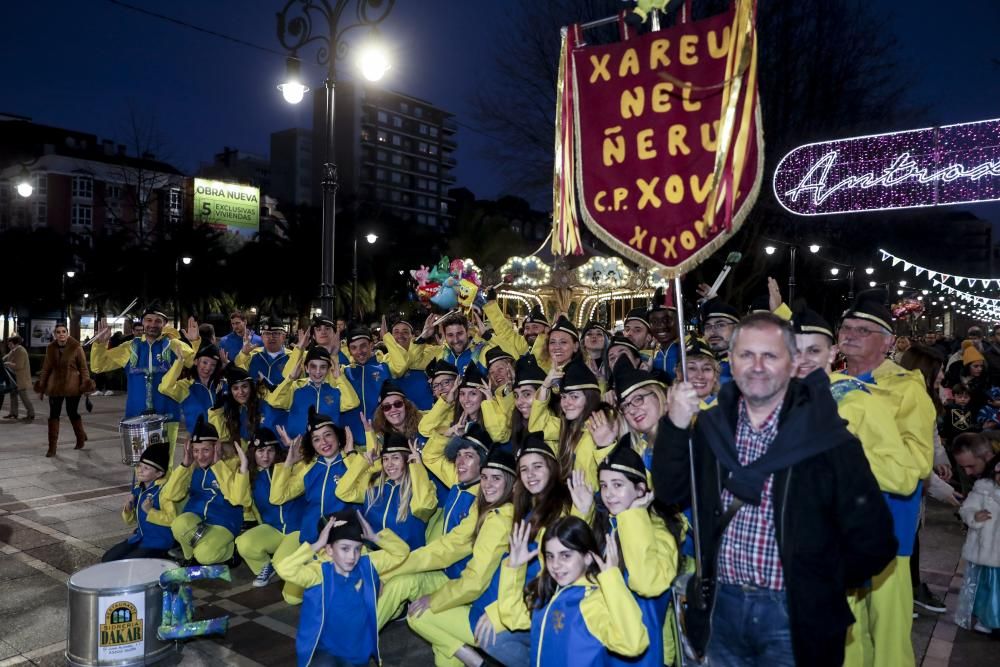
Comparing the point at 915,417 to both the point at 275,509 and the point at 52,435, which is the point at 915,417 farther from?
the point at 52,435

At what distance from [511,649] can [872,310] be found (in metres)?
2.73

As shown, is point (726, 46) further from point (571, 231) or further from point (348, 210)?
point (348, 210)

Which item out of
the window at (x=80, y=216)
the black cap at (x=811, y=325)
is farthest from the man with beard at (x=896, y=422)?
the window at (x=80, y=216)

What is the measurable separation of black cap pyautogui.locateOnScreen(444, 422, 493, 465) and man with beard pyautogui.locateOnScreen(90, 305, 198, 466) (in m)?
4.00

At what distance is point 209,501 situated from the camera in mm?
6164

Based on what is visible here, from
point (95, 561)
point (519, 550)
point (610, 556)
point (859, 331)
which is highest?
point (859, 331)

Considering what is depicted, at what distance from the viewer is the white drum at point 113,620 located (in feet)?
13.6

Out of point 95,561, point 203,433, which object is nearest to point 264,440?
point 203,433

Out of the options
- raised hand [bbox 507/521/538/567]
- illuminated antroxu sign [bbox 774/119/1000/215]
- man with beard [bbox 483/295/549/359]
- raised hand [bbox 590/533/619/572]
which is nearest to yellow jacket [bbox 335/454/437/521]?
raised hand [bbox 507/521/538/567]

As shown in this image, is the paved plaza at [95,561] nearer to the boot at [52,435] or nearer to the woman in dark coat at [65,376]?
the boot at [52,435]

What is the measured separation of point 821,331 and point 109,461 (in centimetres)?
1008

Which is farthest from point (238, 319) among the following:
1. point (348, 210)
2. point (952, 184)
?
point (348, 210)

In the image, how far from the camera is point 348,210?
136ft

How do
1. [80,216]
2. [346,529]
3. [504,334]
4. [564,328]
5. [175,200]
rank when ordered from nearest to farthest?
[346,529] < [564,328] < [504,334] < [175,200] < [80,216]
